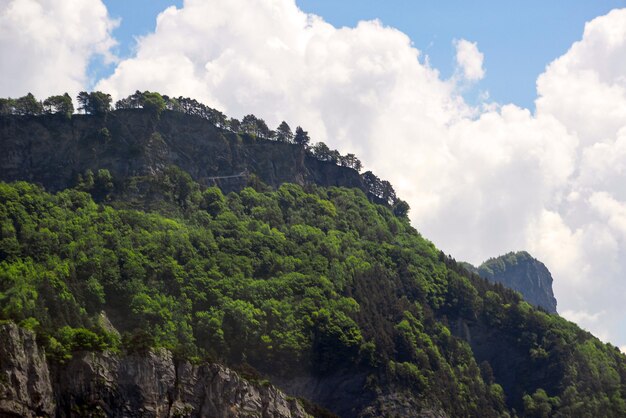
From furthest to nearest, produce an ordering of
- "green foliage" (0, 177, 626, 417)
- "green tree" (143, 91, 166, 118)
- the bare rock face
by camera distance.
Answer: "green tree" (143, 91, 166, 118)
"green foliage" (0, 177, 626, 417)
the bare rock face

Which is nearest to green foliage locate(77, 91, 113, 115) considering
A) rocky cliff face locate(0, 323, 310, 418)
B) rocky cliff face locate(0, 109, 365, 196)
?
rocky cliff face locate(0, 109, 365, 196)

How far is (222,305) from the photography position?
145 meters

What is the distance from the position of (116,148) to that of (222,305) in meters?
49.1

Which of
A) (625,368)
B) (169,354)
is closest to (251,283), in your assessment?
(169,354)

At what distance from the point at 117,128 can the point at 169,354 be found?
7767 cm

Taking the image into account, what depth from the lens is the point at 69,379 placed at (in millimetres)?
105688

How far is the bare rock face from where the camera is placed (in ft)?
322

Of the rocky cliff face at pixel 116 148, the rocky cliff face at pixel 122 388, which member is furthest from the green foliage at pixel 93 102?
the rocky cliff face at pixel 122 388

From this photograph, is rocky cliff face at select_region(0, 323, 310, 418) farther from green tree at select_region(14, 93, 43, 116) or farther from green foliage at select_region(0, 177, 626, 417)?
green tree at select_region(14, 93, 43, 116)

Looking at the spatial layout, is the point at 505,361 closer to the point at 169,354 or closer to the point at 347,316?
the point at 347,316

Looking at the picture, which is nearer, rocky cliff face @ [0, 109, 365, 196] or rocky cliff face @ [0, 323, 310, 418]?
rocky cliff face @ [0, 323, 310, 418]

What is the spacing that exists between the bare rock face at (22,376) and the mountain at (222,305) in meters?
0.19

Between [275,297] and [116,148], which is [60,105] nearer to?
[116,148]

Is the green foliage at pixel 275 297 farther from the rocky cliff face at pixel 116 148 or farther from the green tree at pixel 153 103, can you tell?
the green tree at pixel 153 103
